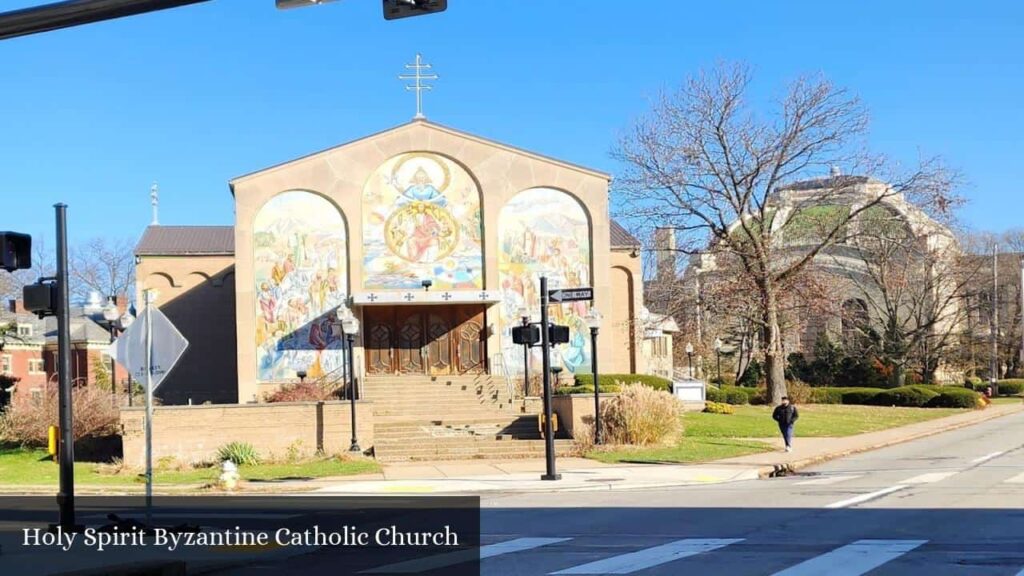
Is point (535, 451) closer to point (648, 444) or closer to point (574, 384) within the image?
point (648, 444)

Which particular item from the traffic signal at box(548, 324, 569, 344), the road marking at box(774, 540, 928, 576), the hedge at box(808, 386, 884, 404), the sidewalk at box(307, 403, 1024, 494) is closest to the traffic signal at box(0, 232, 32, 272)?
the road marking at box(774, 540, 928, 576)

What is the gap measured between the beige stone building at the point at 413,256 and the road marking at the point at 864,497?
1956 cm

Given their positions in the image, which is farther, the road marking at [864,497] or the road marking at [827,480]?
the road marking at [827,480]

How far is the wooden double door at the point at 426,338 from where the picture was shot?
3778 centimetres

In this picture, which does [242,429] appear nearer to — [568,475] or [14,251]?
[568,475]

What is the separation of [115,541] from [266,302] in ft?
80.5

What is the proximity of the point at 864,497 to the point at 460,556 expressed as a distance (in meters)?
8.28

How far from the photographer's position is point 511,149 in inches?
1501

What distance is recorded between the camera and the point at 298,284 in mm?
36844

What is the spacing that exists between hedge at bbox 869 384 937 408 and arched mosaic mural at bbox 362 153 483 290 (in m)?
23.7

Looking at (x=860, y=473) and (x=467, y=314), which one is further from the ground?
(x=467, y=314)

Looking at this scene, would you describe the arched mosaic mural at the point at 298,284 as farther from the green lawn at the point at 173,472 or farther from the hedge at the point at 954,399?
the hedge at the point at 954,399

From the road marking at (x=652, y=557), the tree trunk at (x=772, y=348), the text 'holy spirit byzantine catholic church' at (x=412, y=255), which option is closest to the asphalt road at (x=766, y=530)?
the road marking at (x=652, y=557)

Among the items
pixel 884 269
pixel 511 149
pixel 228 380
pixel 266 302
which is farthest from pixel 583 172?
pixel 884 269
